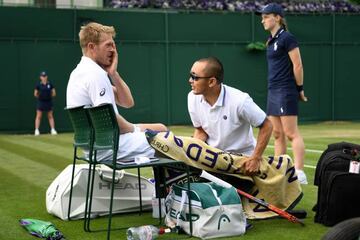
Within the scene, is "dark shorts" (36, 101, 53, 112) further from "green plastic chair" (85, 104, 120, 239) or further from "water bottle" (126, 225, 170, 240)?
"water bottle" (126, 225, 170, 240)

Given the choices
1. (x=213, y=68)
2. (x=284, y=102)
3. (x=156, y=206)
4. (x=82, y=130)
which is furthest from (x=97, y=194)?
(x=284, y=102)

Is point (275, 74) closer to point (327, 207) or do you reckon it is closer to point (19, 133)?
point (327, 207)

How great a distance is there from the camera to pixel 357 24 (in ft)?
84.1

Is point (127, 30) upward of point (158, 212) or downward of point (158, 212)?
upward

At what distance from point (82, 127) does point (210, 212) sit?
4.46ft

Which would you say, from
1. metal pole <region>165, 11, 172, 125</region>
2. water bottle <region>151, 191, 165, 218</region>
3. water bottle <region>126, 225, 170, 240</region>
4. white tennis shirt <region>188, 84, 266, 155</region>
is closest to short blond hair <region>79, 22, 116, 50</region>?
white tennis shirt <region>188, 84, 266, 155</region>

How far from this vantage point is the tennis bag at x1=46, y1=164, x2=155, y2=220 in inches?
245

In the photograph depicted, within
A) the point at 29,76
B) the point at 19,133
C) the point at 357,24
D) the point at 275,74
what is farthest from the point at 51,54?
the point at 275,74

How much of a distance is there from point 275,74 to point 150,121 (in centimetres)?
1471

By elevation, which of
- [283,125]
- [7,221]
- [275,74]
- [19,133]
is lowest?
[19,133]

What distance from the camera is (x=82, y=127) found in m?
5.91

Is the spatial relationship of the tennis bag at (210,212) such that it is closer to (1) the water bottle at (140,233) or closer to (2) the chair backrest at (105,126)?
(1) the water bottle at (140,233)

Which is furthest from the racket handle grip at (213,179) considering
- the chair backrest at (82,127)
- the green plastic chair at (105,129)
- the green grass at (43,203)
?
the chair backrest at (82,127)

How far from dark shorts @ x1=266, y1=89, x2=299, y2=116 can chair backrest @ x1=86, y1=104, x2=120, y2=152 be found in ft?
10.9
